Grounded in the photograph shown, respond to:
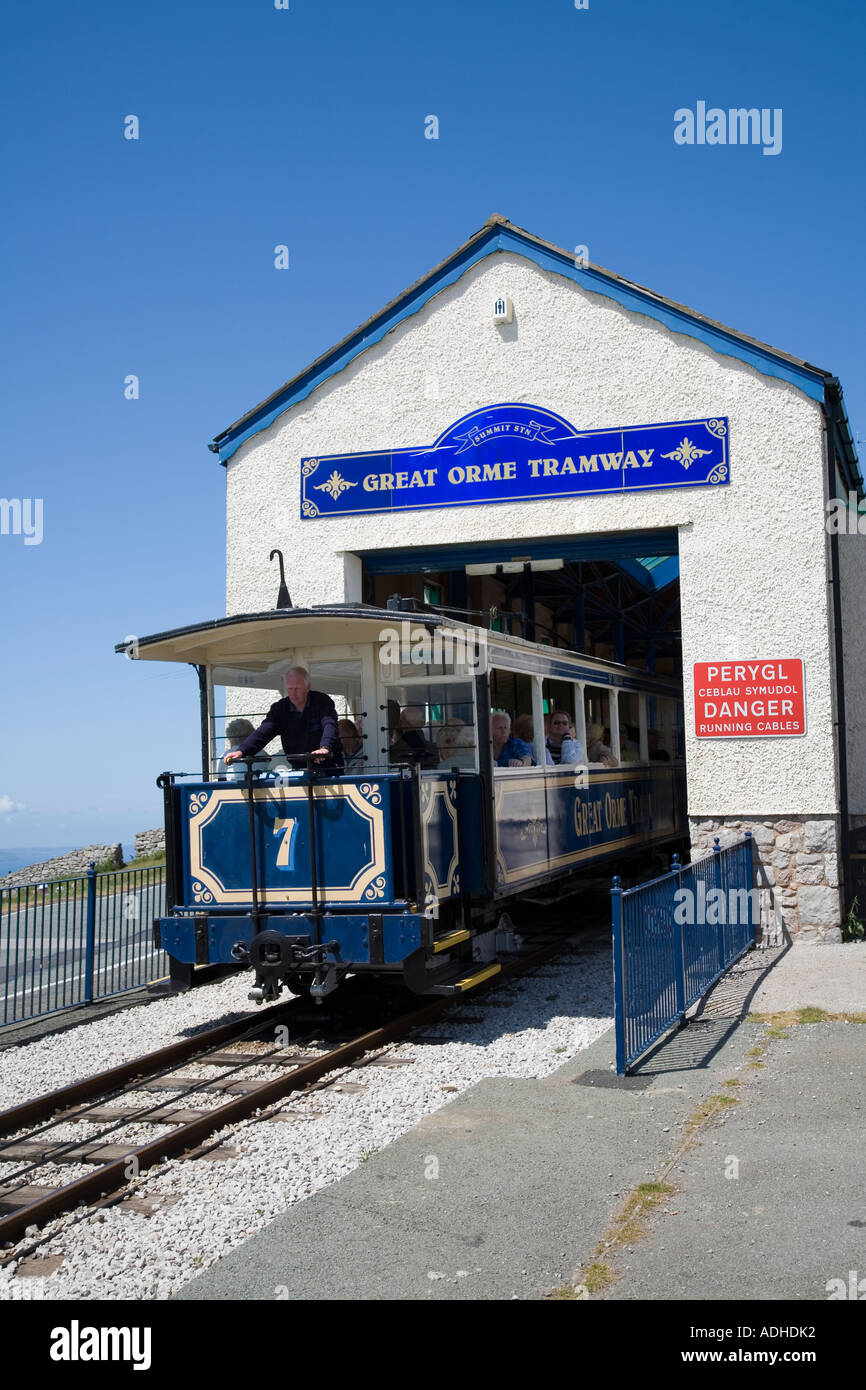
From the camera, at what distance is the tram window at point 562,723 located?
11.7 meters

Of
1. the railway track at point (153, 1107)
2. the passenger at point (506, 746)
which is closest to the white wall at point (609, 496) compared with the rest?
the passenger at point (506, 746)

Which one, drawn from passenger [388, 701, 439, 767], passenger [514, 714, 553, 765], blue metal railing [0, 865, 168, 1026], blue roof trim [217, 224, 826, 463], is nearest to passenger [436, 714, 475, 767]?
passenger [388, 701, 439, 767]

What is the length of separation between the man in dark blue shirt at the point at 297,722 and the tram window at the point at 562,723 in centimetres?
268

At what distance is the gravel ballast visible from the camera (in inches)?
200

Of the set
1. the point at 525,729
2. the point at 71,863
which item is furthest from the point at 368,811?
the point at 71,863

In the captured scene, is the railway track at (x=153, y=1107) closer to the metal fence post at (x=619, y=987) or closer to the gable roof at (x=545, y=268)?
the metal fence post at (x=619, y=987)

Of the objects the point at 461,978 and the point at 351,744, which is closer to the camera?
the point at 461,978

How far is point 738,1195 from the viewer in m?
5.32

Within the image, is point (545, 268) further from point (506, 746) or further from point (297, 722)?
point (297, 722)

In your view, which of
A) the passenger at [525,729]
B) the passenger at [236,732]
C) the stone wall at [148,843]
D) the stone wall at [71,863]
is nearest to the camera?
the passenger at [236,732]

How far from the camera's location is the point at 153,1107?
751cm

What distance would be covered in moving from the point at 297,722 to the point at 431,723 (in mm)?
1183
